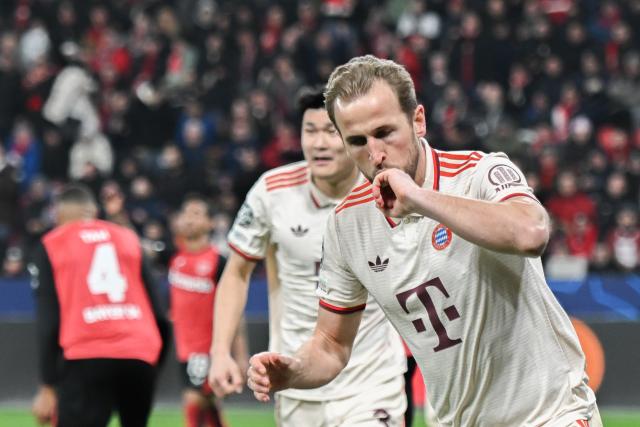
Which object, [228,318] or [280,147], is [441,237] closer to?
[228,318]

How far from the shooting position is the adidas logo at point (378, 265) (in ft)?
13.2

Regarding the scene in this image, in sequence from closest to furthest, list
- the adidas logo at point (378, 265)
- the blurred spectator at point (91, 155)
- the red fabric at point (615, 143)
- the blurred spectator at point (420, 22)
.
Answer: the adidas logo at point (378, 265)
the red fabric at point (615, 143)
the blurred spectator at point (91, 155)
the blurred spectator at point (420, 22)

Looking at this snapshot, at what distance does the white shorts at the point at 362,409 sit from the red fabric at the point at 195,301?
4.20m

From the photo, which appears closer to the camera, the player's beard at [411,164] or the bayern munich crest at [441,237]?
the player's beard at [411,164]

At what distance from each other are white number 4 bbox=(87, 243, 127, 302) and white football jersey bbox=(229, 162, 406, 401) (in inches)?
49.1

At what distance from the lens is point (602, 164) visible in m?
15.5

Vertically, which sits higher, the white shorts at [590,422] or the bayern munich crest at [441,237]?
the bayern munich crest at [441,237]

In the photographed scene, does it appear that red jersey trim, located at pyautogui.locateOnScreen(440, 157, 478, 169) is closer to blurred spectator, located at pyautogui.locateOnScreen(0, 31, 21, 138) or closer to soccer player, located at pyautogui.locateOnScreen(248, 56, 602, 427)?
soccer player, located at pyautogui.locateOnScreen(248, 56, 602, 427)

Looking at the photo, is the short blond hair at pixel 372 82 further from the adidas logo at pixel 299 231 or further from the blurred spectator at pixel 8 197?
the blurred spectator at pixel 8 197

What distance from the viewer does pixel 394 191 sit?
330cm

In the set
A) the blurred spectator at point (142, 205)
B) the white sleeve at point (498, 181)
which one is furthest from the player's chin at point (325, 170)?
the blurred spectator at point (142, 205)

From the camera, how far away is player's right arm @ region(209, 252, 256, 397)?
527 cm

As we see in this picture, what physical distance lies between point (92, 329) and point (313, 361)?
295 centimetres

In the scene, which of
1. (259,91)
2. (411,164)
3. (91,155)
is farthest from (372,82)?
(91,155)
